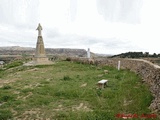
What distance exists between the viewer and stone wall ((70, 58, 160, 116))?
704cm

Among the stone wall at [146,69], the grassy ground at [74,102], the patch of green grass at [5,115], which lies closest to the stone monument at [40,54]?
the stone wall at [146,69]

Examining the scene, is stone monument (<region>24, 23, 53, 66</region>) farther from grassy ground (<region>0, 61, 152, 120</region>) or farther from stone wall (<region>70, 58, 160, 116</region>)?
grassy ground (<region>0, 61, 152, 120</region>)

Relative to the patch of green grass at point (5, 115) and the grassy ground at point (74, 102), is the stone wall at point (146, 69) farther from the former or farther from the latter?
the patch of green grass at point (5, 115)

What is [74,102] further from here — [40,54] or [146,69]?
[40,54]

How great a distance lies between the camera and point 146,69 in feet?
36.4

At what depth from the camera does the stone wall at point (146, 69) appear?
704 centimetres

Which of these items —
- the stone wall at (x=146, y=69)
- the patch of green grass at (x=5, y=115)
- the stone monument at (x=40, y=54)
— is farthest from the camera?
the stone monument at (x=40, y=54)

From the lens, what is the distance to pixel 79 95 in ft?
30.1

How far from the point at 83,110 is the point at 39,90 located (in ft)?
11.3

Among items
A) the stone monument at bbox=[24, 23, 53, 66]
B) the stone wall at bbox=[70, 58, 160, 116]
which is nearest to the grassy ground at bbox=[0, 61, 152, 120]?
the stone wall at bbox=[70, 58, 160, 116]

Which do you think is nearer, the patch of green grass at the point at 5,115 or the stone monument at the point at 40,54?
the patch of green grass at the point at 5,115

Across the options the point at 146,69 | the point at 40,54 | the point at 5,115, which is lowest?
the point at 5,115

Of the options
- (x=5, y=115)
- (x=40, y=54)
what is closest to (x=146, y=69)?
(x=5, y=115)

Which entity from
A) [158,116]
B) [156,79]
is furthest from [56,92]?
[158,116]
